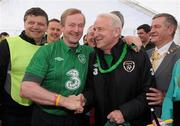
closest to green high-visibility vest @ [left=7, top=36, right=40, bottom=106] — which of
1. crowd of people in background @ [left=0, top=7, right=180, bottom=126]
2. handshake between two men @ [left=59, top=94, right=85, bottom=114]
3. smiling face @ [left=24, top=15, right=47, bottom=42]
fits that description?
smiling face @ [left=24, top=15, right=47, bottom=42]

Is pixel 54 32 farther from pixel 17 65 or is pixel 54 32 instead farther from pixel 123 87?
pixel 123 87

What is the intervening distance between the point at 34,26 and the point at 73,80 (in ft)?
2.78

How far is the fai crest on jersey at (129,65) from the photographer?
2.88 metres

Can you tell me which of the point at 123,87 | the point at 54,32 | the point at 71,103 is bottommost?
the point at 71,103

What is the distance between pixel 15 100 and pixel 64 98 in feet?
2.56

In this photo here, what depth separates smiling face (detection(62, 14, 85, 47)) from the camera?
2951 mm

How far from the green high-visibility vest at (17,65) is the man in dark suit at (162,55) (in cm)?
120

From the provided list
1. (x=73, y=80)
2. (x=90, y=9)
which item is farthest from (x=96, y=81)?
(x=90, y=9)

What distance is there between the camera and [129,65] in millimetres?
2889

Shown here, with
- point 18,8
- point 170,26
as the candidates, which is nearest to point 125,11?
point 18,8

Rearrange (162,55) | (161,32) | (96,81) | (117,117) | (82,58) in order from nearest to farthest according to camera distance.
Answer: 1. (117,117)
2. (96,81)
3. (82,58)
4. (162,55)
5. (161,32)

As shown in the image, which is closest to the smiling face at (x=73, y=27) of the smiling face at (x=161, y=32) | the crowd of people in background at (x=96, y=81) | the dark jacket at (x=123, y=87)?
the crowd of people in background at (x=96, y=81)

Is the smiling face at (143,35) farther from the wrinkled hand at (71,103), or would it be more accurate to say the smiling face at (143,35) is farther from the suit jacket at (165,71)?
the wrinkled hand at (71,103)

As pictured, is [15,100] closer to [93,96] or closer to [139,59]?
[93,96]
